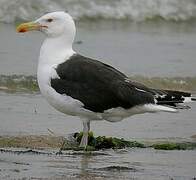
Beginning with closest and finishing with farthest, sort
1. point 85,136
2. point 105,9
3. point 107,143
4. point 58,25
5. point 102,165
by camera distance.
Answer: point 102,165
point 107,143
point 85,136
point 58,25
point 105,9

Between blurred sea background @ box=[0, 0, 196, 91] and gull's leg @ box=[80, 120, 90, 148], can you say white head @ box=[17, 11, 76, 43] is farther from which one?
blurred sea background @ box=[0, 0, 196, 91]

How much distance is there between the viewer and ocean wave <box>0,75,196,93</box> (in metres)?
11.5

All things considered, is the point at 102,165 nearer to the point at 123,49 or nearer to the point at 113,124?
the point at 113,124

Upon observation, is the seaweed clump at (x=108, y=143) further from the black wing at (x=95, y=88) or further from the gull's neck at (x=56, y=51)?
the gull's neck at (x=56, y=51)

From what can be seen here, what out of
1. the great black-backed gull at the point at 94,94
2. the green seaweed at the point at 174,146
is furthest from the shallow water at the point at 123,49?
the green seaweed at the point at 174,146

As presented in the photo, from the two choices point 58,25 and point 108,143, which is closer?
point 108,143

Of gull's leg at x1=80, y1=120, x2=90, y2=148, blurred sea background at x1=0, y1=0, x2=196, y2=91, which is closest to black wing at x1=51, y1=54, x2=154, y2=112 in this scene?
gull's leg at x1=80, y1=120, x2=90, y2=148

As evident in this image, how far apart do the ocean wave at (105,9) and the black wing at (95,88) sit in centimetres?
797

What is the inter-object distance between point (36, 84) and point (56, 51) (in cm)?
278

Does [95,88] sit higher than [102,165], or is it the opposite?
[95,88]

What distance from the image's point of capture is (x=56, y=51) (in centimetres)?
900

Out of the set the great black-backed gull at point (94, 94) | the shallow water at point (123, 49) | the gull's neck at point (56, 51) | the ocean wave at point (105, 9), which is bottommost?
the great black-backed gull at point (94, 94)

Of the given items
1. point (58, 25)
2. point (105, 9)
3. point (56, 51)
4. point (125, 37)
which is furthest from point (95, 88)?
point (105, 9)

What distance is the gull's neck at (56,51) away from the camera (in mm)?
8867
